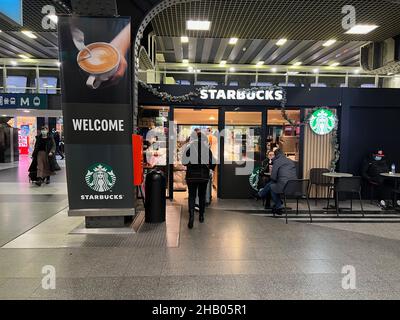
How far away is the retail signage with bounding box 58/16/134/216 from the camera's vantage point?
5027 millimetres

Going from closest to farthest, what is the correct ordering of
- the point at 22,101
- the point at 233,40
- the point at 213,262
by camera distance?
1. the point at 213,262
2. the point at 22,101
3. the point at 233,40

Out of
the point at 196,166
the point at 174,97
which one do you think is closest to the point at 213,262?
the point at 196,166

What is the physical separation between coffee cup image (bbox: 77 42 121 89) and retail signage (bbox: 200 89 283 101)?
3228 mm

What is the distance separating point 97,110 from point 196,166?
1823mm

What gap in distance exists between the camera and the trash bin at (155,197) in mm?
5945

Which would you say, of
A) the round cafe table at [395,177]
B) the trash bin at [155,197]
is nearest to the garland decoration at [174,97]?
the trash bin at [155,197]

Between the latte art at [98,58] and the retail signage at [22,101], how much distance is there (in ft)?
19.9

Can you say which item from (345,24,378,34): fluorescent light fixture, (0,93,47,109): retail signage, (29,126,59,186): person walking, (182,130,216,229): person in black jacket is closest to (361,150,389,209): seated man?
A: (345,24,378,34): fluorescent light fixture

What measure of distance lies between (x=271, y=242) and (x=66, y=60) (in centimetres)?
399

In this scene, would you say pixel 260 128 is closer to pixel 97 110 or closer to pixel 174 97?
pixel 174 97

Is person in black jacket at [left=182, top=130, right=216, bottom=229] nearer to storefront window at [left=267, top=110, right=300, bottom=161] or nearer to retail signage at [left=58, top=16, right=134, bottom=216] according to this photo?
retail signage at [left=58, top=16, right=134, bottom=216]

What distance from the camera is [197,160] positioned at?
588 centimetres

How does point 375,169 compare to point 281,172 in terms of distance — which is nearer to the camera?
point 281,172
